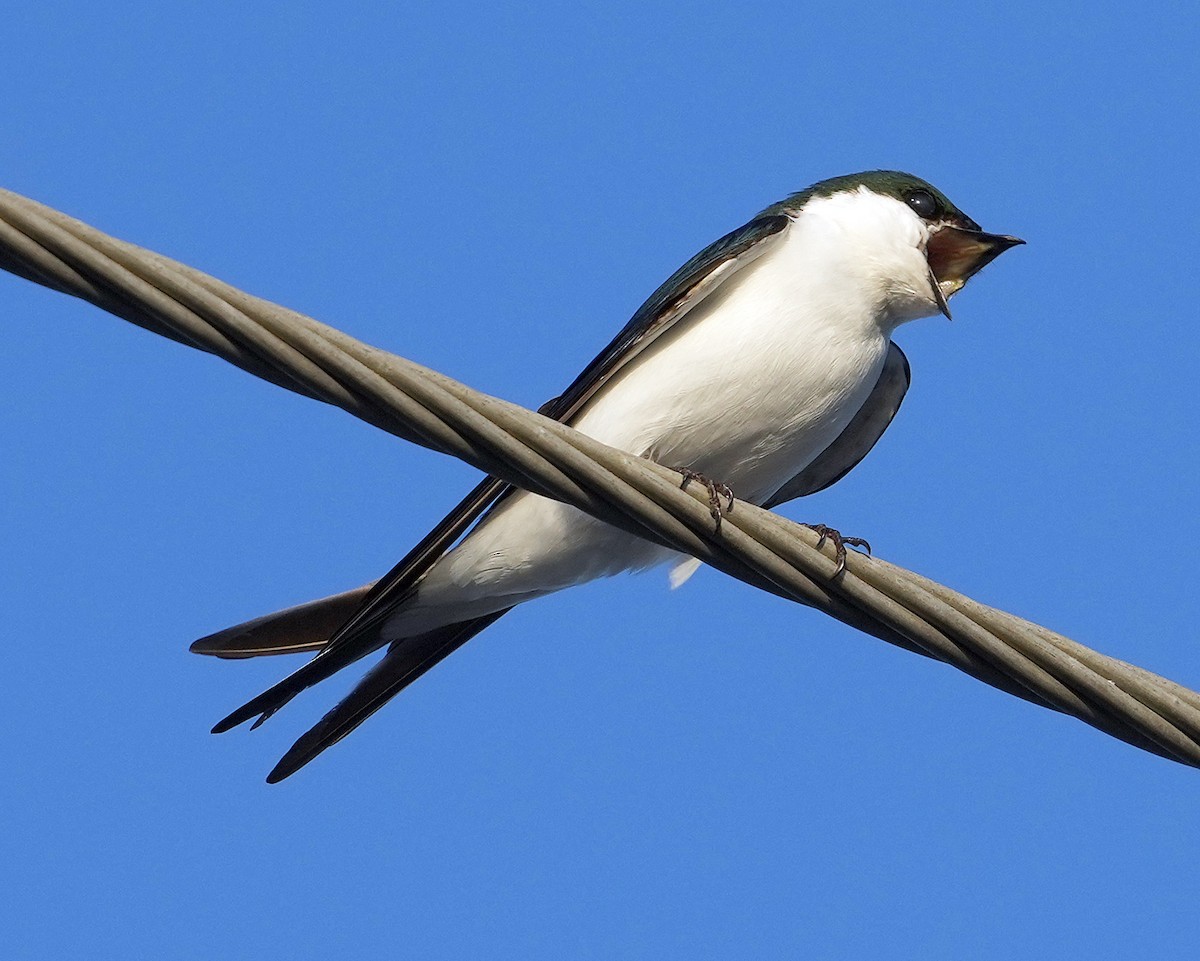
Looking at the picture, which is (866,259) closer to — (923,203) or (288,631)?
(923,203)

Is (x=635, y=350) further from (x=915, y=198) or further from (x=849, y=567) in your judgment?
(x=849, y=567)

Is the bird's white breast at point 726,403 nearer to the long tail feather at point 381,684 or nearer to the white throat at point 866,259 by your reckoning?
the white throat at point 866,259

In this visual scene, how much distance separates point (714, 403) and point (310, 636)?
1029 millimetres

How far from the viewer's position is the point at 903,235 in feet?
14.1

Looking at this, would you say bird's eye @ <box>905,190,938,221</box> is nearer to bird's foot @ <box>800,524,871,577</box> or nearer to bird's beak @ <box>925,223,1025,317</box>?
bird's beak @ <box>925,223,1025,317</box>

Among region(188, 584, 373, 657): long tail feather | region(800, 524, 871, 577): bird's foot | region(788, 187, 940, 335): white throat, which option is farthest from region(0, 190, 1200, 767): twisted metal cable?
region(788, 187, 940, 335): white throat

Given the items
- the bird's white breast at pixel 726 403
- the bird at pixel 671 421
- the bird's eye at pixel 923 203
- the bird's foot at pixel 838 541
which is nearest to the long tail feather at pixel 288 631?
the bird at pixel 671 421

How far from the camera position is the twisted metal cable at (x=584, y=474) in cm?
224

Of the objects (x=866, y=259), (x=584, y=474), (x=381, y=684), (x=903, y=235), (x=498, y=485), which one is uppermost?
(x=903, y=235)

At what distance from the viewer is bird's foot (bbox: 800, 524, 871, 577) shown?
2.56 meters

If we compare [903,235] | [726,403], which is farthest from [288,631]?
[903,235]

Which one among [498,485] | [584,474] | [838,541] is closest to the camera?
[584,474]

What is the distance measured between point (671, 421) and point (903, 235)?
3.04 ft

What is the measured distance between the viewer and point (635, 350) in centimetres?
390
